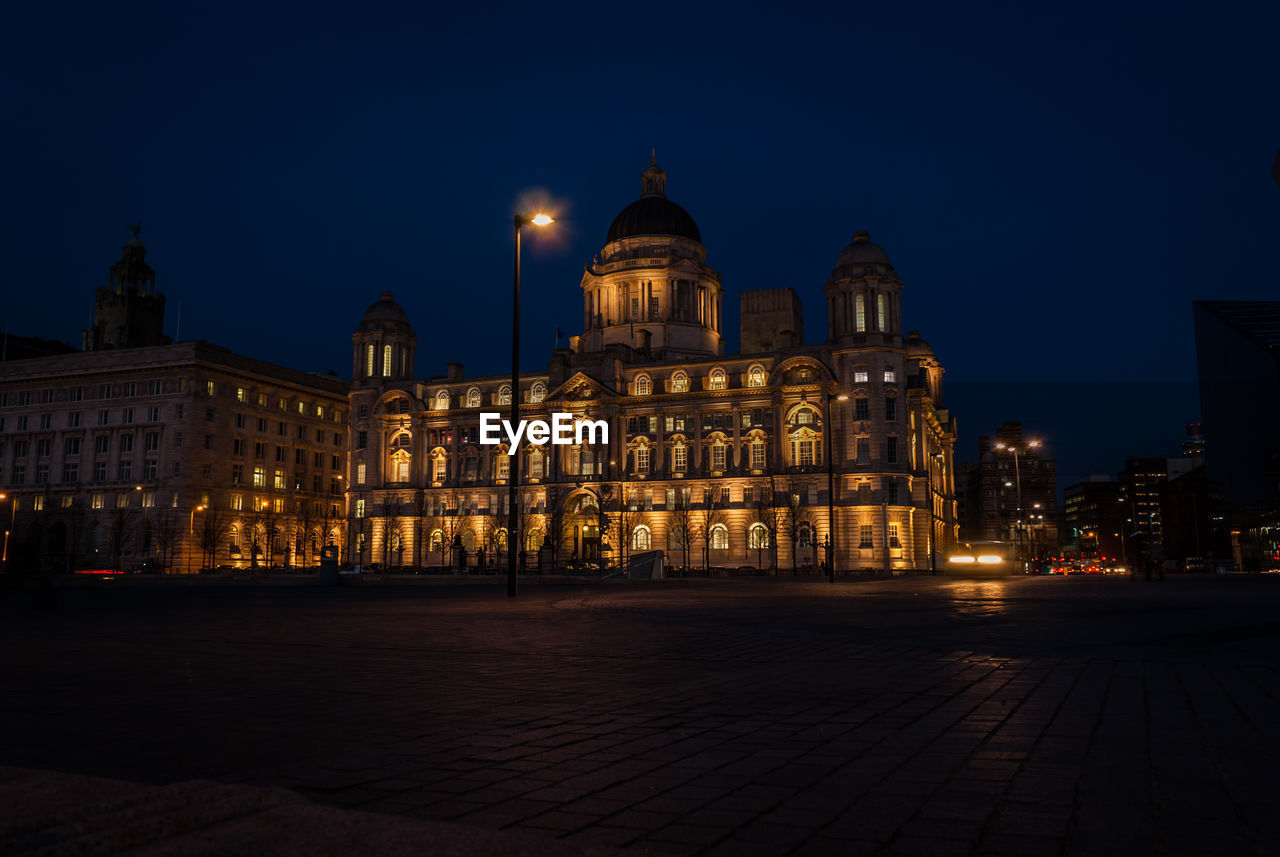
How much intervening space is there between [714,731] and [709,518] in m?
78.4

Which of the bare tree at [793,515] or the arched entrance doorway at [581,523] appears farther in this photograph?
the arched entrance doorway at [581,523]

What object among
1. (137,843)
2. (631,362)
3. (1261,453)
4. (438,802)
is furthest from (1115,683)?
(1261,453)

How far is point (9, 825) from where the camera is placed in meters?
2.88

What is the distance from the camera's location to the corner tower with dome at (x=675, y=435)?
81562 millimetres

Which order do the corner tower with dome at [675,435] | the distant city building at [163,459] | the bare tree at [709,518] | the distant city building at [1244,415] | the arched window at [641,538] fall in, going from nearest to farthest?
the corner tower with dome at [675,435], the bare tree at [709,518], the arched window at [641,538], the distant city building at [163,459], the distant city building at [1244,415]

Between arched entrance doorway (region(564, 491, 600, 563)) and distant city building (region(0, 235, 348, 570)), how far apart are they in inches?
1071

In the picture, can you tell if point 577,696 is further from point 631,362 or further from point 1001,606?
point 631,362

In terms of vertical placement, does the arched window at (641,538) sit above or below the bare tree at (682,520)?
below

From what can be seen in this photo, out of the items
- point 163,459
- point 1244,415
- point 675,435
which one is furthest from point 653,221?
point 1244,415

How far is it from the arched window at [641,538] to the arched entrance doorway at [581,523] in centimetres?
326

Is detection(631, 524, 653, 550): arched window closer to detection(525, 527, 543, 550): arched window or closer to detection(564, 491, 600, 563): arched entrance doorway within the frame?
detection(564, 491, 600, 563): arched entrance doorway

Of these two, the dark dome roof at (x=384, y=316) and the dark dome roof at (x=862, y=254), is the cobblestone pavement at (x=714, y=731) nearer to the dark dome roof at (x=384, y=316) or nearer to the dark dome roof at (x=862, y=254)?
the dark dome roof at (x=862, y=254)

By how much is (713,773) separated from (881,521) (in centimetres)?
7762

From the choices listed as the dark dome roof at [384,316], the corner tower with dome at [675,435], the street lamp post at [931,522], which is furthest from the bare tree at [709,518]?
the dark dome roof at [384,316]
